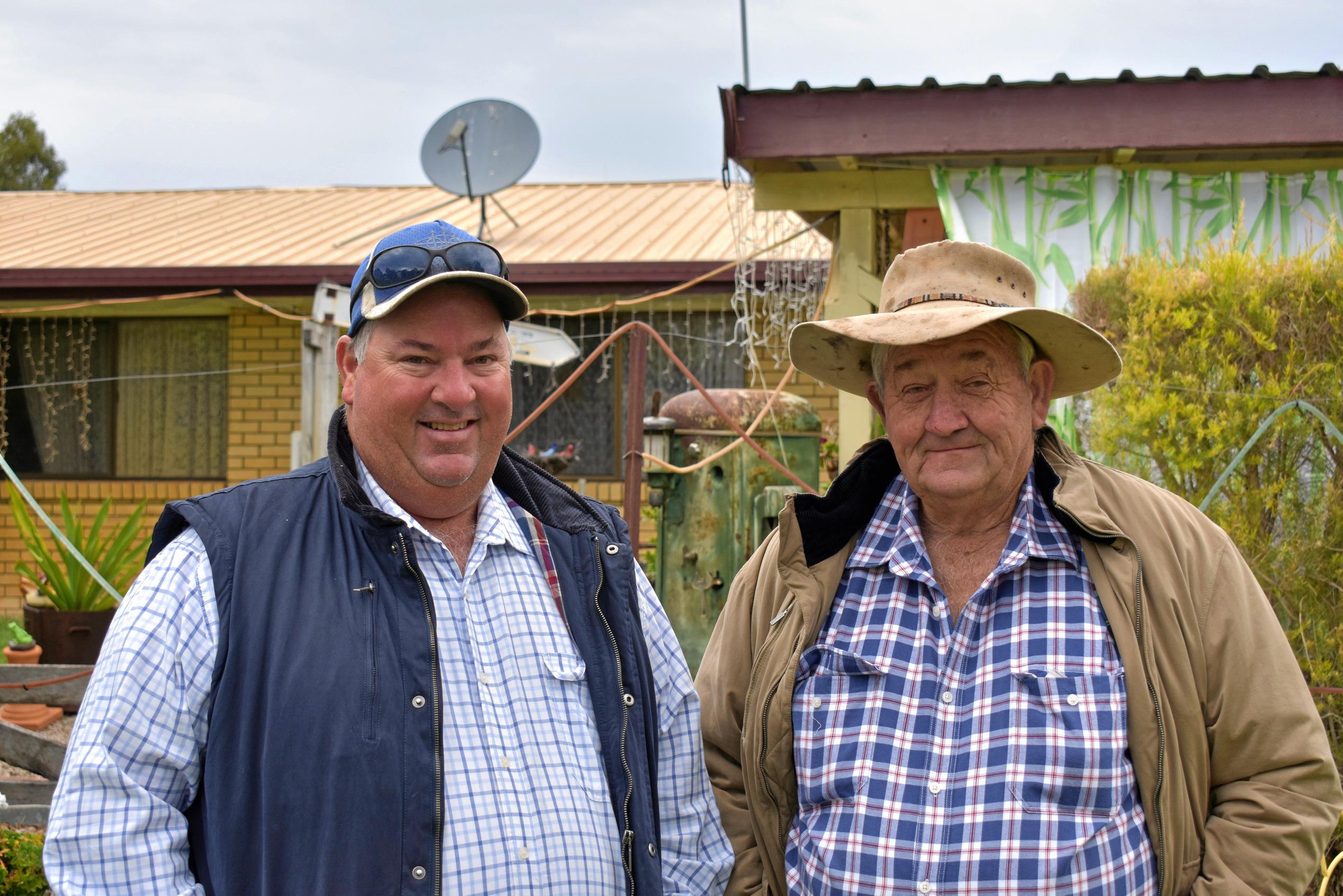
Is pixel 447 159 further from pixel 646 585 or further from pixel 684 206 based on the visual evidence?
pixel 646 585

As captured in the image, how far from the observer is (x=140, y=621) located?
1.67 metres

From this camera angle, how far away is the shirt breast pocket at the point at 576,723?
191 centimetres

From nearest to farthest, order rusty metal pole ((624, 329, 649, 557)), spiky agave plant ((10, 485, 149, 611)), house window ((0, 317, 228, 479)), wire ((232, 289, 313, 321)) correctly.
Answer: rusty metal pole ((624, 329, 649, 557))
spiky agave plant ((10, 485, 149, 611))
wire ((232, 289, 313, 321))
house window ((0, 317, 228, 479))

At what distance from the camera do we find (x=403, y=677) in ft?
5.80

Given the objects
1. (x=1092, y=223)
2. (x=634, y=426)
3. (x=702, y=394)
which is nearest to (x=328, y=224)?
(x=702, y=394)

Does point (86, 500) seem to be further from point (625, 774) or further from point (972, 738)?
point (972, 738)

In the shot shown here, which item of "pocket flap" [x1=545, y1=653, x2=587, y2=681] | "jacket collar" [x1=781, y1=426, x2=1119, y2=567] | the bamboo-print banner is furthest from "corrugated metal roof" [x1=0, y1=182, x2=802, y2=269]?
"pocket flap" [x1=545, y1=653, x2=587, y2=681]

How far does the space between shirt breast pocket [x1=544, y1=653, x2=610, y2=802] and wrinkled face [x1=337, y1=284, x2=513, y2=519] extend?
334mm

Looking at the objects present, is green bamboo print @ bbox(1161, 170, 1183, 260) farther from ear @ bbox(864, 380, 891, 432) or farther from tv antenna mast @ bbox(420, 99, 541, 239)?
tv antenna mast @ bbox(420, 99, 541, 239)

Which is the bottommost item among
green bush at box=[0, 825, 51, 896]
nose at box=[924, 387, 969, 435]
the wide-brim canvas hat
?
green bush at box=[0, 825, 51, 896]

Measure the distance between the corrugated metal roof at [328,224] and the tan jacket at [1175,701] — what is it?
6.89 m

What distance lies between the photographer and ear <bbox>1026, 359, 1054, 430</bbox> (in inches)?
93.4

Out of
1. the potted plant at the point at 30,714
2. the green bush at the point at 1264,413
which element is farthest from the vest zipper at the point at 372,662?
the potted plant at the point at 30,714

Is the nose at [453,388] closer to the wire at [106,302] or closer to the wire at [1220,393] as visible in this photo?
the wire at [1220,393]
